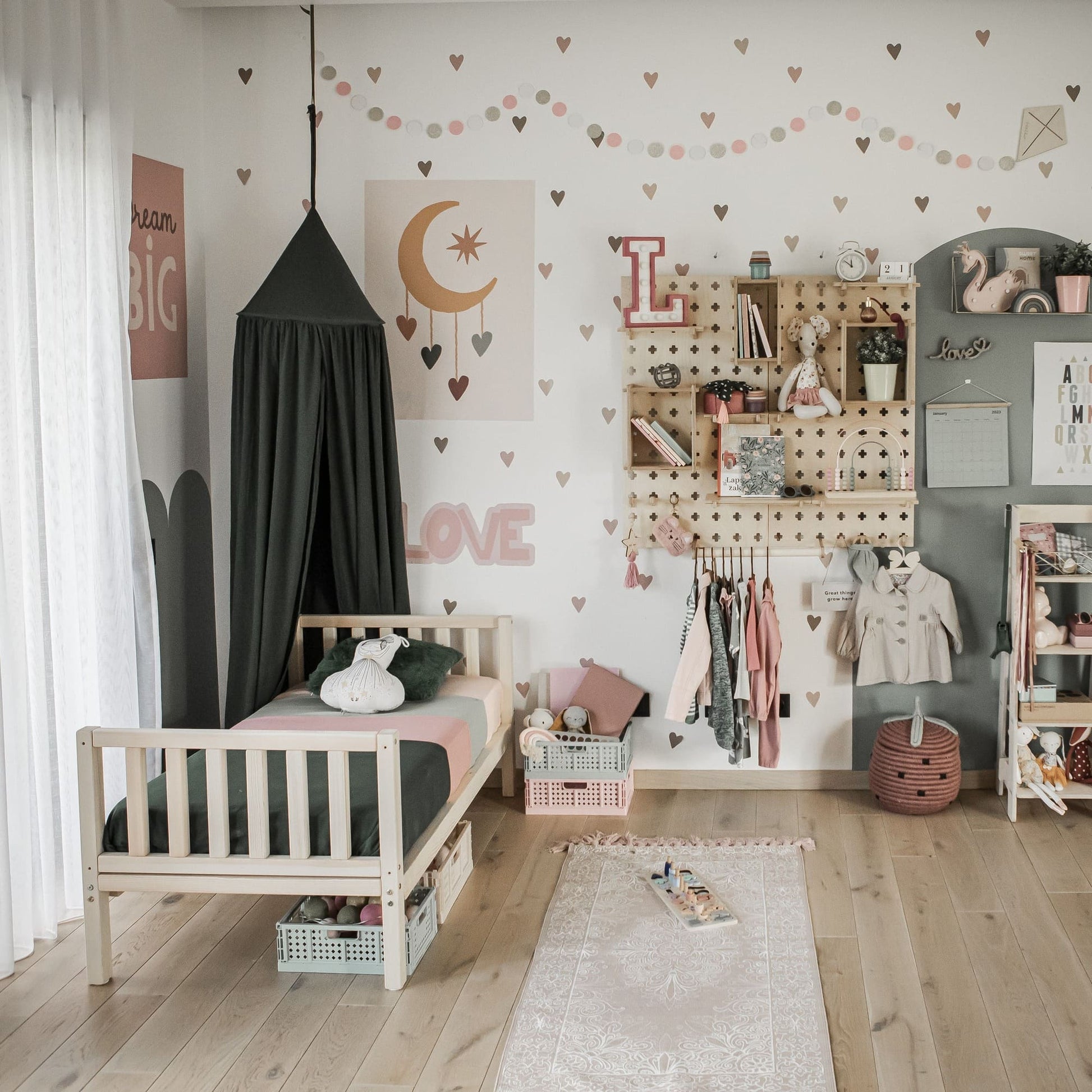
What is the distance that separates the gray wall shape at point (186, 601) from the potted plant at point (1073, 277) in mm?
3182

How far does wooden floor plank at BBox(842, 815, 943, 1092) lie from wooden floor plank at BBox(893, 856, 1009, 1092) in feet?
0.08

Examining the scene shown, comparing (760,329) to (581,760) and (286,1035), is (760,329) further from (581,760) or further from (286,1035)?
(286,1035)

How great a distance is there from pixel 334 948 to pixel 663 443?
2.08m

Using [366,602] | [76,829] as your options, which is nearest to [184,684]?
[366,602]

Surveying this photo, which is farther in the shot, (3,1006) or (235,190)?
(235,190)

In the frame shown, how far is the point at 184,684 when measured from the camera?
171 inches

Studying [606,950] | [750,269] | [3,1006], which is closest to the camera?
[3,1006]

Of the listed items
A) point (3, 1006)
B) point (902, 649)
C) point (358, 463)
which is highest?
point (358, 463)

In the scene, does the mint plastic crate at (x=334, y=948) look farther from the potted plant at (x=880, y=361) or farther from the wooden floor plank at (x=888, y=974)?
the potted plant at (x=880, y=361)

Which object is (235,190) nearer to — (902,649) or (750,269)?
(750,269)

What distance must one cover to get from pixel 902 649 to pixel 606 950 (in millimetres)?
1775

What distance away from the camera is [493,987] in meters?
2.91

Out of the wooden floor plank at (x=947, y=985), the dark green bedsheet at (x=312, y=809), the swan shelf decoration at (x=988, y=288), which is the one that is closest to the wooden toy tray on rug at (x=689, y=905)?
the wooden floor plank at (x=947, y=985)

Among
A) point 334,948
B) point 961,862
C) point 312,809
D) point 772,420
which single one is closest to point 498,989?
point 334,948
